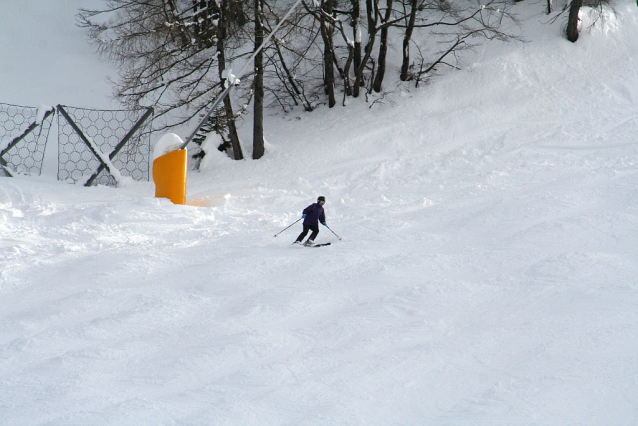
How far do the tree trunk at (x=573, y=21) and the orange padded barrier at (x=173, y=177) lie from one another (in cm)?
1287

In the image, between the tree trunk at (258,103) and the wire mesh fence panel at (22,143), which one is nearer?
the wire mesh fence panel at (22,143)

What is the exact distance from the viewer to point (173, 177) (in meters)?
10.7

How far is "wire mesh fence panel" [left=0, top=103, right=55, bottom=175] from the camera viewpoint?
12.5 metres

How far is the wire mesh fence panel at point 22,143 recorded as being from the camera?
40.9 ft

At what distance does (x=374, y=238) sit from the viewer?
853 cm

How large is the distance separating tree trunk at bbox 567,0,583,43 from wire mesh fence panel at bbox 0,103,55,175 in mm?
15388

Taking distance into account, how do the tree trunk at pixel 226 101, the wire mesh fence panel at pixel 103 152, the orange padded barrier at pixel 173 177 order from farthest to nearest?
the tree trunk at pixel 226 101
the wire mesh fence panel at pixel 103 152
the orange padded barrier at pixel 173 177

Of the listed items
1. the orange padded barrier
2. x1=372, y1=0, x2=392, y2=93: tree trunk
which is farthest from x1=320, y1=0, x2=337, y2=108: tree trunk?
the orange padded barrier

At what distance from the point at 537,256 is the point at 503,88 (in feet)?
31.1

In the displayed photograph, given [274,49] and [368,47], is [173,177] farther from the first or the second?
[368,47]

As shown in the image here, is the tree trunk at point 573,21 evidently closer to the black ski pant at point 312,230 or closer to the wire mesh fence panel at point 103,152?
the black ski pant at point 312,230

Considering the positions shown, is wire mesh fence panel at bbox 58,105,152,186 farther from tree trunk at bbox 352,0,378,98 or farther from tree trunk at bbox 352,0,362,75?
tree trunk at bbox 352,0,362,75

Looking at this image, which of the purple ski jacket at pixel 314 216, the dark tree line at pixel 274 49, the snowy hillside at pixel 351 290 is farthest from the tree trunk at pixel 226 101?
the purple ski jacket at pixel 314 216

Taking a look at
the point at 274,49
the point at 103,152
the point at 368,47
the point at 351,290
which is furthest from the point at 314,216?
the point at 368,47
